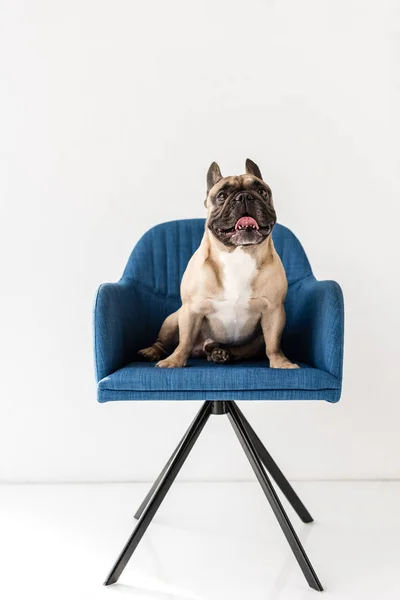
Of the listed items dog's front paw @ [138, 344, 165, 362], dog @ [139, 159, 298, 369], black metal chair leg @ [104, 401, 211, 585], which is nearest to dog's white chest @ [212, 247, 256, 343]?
dog @ [139, 159, 298, 369]

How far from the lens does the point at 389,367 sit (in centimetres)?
251

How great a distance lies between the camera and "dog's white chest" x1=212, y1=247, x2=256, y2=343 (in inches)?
69.6

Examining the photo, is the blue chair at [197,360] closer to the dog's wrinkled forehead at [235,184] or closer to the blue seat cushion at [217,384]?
the blue seat cushion at [217,384]

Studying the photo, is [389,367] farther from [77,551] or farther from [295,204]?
[77,551]

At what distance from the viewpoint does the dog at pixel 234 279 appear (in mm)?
1695

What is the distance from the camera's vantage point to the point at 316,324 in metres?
1.79

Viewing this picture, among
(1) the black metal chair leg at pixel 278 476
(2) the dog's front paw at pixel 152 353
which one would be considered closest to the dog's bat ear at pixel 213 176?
(2) the dog's front paw at pixel 152 353

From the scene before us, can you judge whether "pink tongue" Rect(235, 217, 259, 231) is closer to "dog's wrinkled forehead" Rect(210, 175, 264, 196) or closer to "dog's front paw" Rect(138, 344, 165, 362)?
"dog's wrinkled forehead" Rect(210, 175, 264, 196)

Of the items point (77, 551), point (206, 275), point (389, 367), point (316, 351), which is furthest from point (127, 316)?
point (389, 367)

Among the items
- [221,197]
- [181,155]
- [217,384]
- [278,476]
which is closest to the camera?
[217,384]

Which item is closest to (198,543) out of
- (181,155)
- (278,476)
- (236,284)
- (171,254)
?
(278,476)

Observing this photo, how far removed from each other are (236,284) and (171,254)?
44 cm

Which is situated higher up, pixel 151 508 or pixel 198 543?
pixel 151 508

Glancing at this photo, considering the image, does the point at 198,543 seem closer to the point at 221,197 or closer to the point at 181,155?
the point at 221,197
